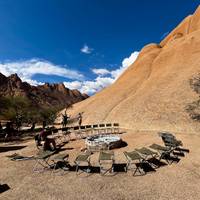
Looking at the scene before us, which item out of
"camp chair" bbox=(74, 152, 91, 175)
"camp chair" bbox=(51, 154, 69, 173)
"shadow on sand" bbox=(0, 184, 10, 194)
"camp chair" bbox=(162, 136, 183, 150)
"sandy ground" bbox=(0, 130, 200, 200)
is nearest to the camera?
"sandy ground" bbox=(0, 130, 200, 200)

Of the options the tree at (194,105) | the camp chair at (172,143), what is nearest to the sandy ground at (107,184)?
the camp chair at (172,143)

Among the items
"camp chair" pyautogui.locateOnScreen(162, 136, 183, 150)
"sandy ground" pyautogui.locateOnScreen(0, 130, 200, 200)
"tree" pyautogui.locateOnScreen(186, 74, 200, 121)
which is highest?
"tree" pyautogui.locateOnScreen(186, 74, 200, 121)

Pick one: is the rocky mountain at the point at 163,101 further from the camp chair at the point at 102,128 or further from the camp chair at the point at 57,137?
the camp chair at the point at 57,137

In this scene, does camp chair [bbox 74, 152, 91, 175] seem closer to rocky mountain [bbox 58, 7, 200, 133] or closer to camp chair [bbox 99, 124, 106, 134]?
camp chair [bbox 99, 124, 106, 134]

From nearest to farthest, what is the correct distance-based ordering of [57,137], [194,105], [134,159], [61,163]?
1. [134,159]
2. [61,163]
3. [57,137]
4. [194,105]

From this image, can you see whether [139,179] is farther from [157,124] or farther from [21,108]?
[21,108]

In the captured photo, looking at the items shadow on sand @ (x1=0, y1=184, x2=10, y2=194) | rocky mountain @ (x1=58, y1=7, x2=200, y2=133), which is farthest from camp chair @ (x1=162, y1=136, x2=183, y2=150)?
rocky mountain @ (x1=58, y1=7, x2=200, y2=133)

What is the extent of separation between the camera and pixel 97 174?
27.5ft

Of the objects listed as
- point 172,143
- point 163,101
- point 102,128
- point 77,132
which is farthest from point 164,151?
point 163,101

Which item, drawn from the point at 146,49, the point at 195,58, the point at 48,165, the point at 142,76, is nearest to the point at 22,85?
the point at 146,49

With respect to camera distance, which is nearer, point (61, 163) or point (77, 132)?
point (61, 163)

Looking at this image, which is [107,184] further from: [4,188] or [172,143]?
[172,143]

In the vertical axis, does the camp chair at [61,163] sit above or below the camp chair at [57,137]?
below

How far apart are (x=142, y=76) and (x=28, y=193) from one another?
48453 millimetres
